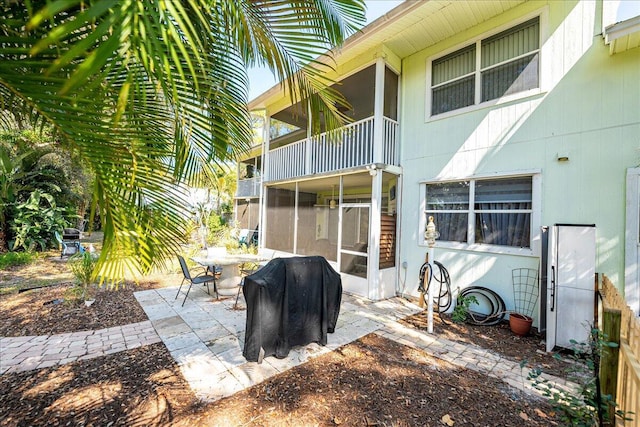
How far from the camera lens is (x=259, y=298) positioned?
315 centimetres

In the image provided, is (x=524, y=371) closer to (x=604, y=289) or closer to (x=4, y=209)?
(x=604, y=289)

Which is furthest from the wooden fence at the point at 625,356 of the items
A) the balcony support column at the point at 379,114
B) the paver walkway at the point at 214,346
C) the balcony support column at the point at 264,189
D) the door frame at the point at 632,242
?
the balcony support column at the point at 264,189

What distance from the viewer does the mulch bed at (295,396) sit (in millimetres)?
2373

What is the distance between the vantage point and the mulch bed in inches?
93.4

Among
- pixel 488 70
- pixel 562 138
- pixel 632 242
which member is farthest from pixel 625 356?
pixel 488 70

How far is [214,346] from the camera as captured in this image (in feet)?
11.9

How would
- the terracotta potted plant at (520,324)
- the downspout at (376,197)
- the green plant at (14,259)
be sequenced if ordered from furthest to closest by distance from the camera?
1. the green plant at (14,259)
2. the downspout at (376,197)
3. the terracotta potted plant at (520,324)

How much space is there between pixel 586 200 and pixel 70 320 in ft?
28.4

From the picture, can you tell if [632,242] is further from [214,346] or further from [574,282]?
[214,346]

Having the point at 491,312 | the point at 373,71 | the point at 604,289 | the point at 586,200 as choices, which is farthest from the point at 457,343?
the point at 373,71

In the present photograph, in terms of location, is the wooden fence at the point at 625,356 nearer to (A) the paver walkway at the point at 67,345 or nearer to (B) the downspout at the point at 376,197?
(B) the downspout at the point at 376,197

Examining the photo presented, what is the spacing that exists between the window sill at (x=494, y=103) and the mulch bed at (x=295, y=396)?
4295 millimetres

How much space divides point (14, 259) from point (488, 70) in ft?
46.7

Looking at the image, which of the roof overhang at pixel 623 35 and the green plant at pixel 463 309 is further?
the green plant at pixel 463 309
